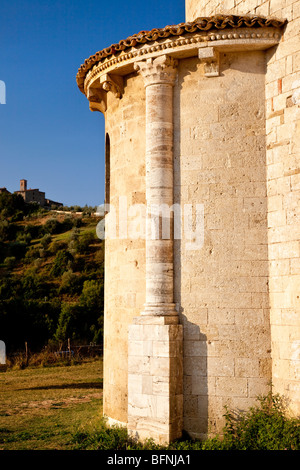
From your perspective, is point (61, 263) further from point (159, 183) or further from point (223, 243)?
point (223, 243)

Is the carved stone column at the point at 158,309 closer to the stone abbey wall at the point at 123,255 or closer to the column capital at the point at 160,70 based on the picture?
the column capital at the point at 160,70

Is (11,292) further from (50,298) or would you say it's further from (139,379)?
(139,379)

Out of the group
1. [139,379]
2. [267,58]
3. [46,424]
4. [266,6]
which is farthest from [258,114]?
[46,424]

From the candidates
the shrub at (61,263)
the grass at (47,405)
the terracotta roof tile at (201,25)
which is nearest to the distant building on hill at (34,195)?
the shrub at (61,263)

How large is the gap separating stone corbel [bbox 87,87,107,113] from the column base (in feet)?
15.9

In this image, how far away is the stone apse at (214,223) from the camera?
783cm

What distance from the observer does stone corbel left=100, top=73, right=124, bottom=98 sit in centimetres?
951

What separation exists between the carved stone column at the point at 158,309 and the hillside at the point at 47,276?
15.3 meters

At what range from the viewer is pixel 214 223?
8.25 meters

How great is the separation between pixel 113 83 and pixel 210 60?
2.00 m

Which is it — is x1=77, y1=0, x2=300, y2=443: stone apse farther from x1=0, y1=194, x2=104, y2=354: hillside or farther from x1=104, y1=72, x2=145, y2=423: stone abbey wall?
x1=0, y1=194, x2=104, y2=354: hillside

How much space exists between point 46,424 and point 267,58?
26.1 feet

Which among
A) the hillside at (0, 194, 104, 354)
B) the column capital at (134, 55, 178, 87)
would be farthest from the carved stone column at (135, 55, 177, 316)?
the hillside at (0, 194, 104, 354)

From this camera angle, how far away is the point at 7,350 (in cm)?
2183
